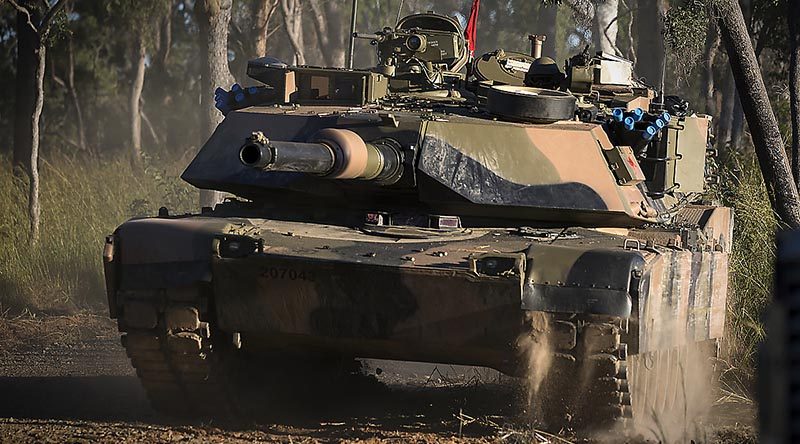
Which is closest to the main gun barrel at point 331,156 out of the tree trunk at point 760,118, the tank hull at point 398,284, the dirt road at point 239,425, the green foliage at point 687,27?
the tank hull at point 398,284

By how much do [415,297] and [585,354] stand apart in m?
1.01

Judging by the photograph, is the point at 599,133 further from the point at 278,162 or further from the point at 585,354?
the point at 278,162

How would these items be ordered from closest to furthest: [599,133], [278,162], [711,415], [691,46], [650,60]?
[278,162] → [599,133] → [711,415] → [691,46] → [650,60]

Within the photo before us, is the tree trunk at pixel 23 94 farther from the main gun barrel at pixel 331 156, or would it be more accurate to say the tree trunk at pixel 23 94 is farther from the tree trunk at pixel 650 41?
the main gun barrel at pixel 331 156

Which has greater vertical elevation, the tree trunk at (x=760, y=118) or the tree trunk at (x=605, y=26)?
the tree trunk at (x=605, y=26)

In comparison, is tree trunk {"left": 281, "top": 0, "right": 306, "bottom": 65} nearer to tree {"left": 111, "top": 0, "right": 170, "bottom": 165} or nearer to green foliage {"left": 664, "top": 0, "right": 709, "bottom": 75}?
tree {"left": 111, "top": 0, "right": 170, "bottom": 165}

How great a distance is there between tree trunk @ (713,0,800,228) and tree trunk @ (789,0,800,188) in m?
0.74

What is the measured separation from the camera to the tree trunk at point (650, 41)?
70.6 ft

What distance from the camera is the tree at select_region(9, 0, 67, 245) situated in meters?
14.6

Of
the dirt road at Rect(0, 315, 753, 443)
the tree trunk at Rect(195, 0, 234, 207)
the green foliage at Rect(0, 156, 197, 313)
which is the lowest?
the dirt road at Rect(0, 315, 753, 443)

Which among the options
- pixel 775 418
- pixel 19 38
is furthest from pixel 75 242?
pixel 775 418

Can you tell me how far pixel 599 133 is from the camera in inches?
344

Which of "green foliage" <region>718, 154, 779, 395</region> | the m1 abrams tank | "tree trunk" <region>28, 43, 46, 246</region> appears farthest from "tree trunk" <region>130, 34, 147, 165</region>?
the m1 abrams tank

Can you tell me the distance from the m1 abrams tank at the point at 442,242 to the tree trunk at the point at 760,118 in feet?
7.92
